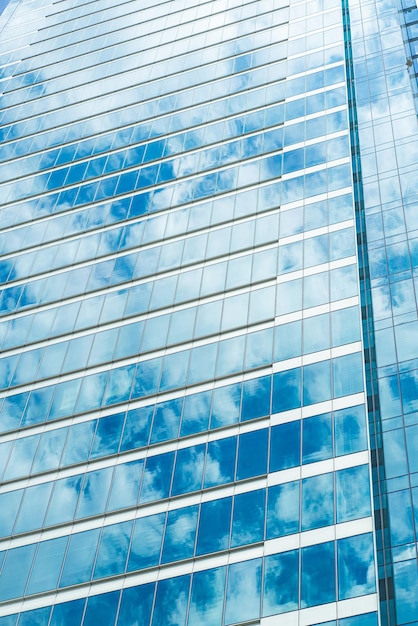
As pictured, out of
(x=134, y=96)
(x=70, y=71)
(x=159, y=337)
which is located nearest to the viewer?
(x=159, y=337)

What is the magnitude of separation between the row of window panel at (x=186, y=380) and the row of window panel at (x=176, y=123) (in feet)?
74.5

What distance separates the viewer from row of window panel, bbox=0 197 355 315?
5044 cm

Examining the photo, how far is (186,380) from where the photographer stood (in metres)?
46.6

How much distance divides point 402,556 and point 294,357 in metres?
12.1

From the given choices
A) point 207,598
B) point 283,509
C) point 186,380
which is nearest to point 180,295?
point 186,380

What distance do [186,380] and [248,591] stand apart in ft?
46.3

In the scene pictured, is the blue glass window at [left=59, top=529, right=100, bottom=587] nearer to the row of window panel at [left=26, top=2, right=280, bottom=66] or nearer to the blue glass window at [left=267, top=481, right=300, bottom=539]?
the blue glass window at [left=267, top=481, right=300, bottom=539]

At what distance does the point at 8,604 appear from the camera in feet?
130

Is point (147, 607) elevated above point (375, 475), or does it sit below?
above

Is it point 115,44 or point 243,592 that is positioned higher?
point 243,592

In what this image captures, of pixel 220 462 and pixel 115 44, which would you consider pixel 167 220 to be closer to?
pixel 220 462

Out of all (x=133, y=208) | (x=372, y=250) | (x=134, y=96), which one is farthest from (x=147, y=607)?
(x=134, y=96)

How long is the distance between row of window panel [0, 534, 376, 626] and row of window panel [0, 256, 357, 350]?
16.2 metres

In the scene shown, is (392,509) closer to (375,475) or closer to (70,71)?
(375,475)
